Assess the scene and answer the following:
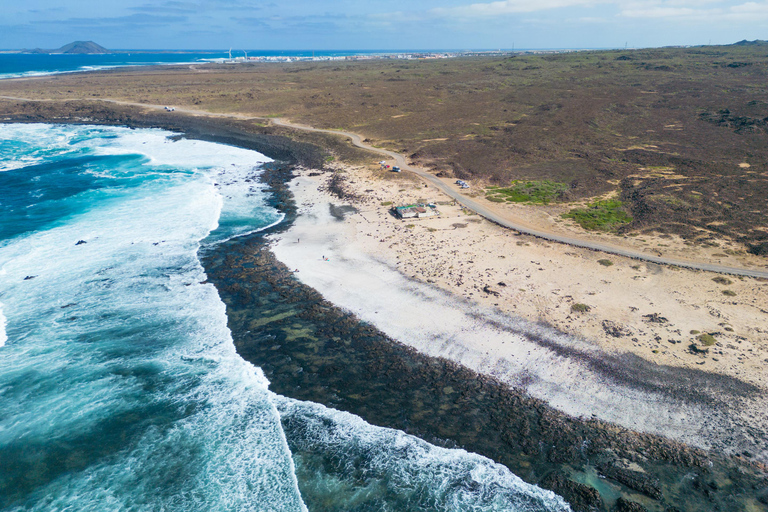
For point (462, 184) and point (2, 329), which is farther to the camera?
point (462, 184)

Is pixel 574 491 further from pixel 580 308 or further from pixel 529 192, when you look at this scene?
pixel 529 192

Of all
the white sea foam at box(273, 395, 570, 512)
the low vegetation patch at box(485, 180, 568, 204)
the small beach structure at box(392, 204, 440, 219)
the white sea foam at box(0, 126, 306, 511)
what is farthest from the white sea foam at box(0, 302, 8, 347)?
the low vegetation patch at box(485, 180, 568, 204)

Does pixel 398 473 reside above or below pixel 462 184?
below

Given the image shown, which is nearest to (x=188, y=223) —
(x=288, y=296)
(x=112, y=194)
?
(x=112, y=194)

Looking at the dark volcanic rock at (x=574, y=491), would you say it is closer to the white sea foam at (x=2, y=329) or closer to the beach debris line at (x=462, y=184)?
the white sea foam at (x=2, y=329)

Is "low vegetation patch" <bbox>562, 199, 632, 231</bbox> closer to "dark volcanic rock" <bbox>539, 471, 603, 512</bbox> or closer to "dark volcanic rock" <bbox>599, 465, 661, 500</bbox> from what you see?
"dark volcanic rock" <bbox>599, 465, 661, 500</bbox>

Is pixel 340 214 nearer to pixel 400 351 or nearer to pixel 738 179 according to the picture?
pixel 400 351

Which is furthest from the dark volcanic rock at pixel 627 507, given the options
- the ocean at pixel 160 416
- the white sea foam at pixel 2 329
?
the white sea foam at pixel 2 329

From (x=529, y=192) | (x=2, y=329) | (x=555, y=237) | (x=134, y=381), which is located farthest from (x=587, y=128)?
(x=2, y=329)
